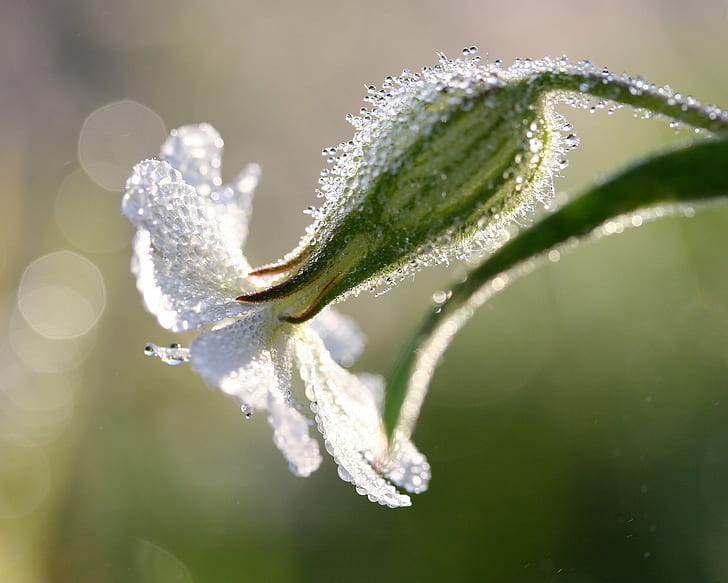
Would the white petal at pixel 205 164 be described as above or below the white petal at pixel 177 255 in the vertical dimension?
above

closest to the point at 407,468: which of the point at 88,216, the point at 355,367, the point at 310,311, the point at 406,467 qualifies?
the point at 406,467

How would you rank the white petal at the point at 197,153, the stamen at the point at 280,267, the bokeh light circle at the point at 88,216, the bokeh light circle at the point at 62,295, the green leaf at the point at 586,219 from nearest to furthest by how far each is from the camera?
the green leaf at the point at 586,219 < the stamen at the point at 280,267 < the white petal at the point at 197,153 < the bokeh light circle at the point at 62,295 < the bokeh light circle at the point at 88,216

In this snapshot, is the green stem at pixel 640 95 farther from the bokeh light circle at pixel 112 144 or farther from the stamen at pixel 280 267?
the bokeh light circle at pixel 112 144

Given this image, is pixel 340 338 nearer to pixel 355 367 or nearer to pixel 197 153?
pixel 197 153

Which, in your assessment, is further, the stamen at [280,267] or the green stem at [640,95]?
the stamen at [280,267]

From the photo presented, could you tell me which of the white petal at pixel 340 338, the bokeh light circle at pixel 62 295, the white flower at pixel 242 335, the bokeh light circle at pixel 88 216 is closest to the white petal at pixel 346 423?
the white flower at pixel 242 335

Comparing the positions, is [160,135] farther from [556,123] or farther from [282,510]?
[556,123]
